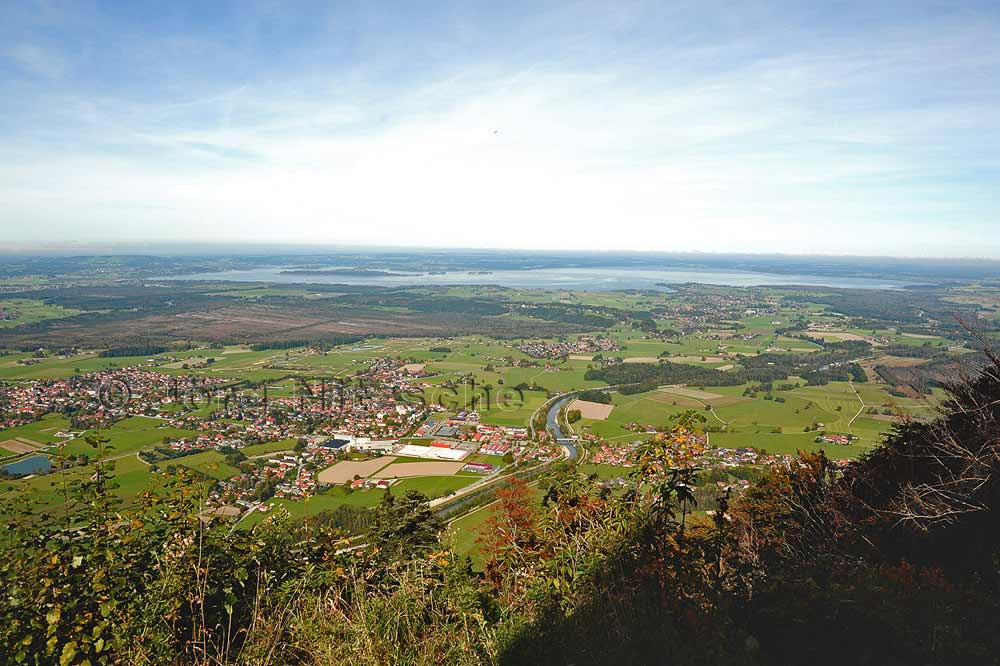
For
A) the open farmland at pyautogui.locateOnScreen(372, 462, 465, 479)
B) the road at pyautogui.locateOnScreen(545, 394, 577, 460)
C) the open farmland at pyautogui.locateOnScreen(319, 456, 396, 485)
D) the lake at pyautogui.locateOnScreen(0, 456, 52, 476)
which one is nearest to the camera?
the lake at pyautogui.locateOnScreen(0, 456, 52, 476)

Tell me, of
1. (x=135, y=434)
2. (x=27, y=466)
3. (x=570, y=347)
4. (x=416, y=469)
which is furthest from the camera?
(x=570, y=347)

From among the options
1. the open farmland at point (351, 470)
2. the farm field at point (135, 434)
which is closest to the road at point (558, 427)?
the open farmland at point (351, 470)

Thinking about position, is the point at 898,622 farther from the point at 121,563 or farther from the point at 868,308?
the point at 868,308

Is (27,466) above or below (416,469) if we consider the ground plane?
above

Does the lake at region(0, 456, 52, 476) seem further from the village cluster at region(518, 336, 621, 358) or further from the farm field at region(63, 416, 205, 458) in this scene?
the village cluster at region(518, 336, 621, 358)

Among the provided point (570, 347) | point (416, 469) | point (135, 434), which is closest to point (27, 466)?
point (135, 434)

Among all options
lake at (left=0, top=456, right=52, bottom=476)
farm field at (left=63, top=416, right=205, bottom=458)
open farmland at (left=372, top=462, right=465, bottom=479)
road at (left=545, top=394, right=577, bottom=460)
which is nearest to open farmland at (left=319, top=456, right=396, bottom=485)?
open farmland at (left=372, top=462, right=465, bottom=479)

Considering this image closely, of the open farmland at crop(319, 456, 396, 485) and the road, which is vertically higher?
the open farmland at crop(319, 456, 396, 485)

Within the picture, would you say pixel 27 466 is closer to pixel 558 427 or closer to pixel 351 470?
pixel 351 470

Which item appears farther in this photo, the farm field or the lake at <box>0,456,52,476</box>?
the farm field

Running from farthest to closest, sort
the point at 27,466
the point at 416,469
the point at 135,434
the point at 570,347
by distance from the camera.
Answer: the point at 570,347 < the point at 135,434 < the point at 416,469 < the point at 27,466

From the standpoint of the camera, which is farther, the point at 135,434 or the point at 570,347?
the point at 570,347
